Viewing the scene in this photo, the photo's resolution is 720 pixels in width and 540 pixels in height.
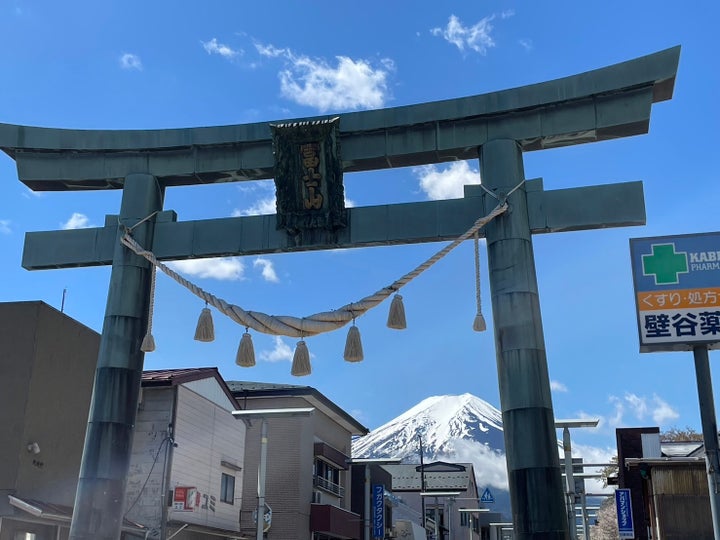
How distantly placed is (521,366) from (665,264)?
337 centimetres

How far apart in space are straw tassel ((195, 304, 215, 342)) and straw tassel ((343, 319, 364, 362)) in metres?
2.11

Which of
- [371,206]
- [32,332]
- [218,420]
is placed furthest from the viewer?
[218,420]

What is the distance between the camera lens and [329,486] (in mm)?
38594

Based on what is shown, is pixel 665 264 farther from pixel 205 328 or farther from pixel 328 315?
pixel 205 328

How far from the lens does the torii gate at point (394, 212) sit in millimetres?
10031

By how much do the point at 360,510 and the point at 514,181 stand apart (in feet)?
119

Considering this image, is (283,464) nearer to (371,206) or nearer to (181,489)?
(181,489)

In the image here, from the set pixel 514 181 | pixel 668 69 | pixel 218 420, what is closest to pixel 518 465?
pixel 514 181

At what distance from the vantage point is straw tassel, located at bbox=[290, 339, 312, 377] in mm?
10953

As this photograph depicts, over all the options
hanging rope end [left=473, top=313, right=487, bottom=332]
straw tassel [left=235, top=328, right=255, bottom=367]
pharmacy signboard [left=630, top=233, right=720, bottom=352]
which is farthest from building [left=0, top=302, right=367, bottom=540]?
pharmacy signboard [left=630, top=233, right=720, bottom=352]

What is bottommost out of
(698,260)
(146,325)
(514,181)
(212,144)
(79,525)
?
(79,525)

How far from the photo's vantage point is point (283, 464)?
3462 centimetres

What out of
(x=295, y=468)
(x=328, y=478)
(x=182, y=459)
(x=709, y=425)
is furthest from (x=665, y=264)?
(x=328, y=478)

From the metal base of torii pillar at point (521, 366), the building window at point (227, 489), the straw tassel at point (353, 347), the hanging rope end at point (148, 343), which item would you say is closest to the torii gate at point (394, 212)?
the metal base of torii pillar at point (521, 366)
